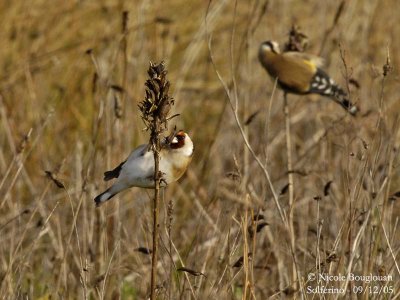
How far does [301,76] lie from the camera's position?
12.7 feet

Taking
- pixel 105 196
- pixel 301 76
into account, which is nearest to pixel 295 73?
pixel 301 76

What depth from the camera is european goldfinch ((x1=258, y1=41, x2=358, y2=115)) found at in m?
3.80

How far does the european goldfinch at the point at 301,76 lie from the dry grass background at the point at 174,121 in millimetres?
108

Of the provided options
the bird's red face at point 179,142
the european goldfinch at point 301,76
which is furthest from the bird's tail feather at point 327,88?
the bird's red face at point 179,142

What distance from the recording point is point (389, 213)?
126 inches

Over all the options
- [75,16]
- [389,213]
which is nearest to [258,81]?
[75,16]

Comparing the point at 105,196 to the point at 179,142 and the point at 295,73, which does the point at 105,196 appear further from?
the point at 295,73

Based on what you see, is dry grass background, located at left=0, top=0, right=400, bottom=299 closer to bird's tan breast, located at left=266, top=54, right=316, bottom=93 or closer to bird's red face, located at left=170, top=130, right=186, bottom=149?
bird's tan breast, located at left=266, top=54, right=316, bottom=93

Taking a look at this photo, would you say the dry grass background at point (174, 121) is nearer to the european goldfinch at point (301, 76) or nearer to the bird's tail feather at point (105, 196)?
the european goldfinch at point (301, 76)

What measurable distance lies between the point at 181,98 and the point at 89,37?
2.53ft

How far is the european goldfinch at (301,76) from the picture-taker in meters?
3.80

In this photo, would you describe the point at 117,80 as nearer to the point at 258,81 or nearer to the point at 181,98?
the point at 181,98

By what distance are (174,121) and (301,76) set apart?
1.67 metres

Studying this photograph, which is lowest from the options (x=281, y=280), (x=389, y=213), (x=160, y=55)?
(x=281, y=280)
